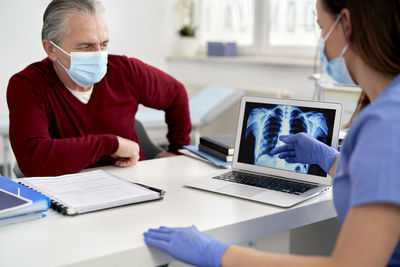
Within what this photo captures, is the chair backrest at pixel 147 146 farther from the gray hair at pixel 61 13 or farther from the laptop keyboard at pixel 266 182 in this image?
the laptop keyboard at pixel 266 182

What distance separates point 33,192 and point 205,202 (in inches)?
16.0

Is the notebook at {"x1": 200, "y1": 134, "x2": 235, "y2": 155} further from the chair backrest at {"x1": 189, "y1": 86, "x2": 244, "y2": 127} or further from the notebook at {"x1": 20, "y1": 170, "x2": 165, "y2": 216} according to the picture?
the chair backrest at {"x1": 189, "y1": 86, "x2": 244, "y2": 127}

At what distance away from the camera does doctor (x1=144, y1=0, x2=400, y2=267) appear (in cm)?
79

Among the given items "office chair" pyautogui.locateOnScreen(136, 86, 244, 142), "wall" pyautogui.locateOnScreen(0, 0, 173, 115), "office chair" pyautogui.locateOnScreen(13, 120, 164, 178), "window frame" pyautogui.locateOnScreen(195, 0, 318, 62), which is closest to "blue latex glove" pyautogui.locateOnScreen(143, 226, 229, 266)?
"office chair" pyautogui.locateOnScreen(13, 120, 164, 178)

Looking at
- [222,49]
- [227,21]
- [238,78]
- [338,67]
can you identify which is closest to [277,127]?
[338,67]

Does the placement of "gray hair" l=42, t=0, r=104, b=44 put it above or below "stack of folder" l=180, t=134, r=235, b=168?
above

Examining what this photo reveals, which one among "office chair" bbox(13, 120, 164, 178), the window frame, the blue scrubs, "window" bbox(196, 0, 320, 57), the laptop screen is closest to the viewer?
the blue scrubs

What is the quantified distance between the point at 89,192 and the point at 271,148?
53cm

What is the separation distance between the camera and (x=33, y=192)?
118cm

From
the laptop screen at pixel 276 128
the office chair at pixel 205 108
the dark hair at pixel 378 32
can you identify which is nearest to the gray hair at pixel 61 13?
the laptop screen at pixel 276 128

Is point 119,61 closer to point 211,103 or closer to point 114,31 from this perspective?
point 211,103

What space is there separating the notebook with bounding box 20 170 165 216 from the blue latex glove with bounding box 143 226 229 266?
0.67ft

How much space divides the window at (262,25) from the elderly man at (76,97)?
1967 millimetres

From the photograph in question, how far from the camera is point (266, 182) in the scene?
1402mm
